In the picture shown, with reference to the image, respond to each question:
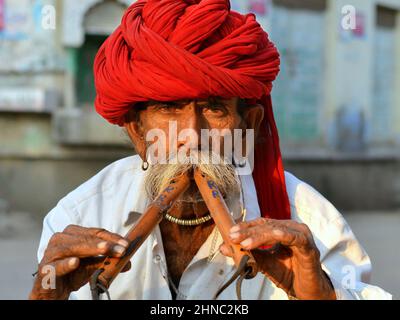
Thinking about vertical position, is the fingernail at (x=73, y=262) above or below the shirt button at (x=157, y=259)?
above

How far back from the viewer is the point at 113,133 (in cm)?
818

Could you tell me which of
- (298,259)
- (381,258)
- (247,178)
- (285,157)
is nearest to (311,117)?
(285,157)

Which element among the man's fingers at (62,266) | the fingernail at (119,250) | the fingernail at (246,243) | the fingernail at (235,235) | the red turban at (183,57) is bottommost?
the man's fingers at (62,266)

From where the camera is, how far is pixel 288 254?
6.50ft

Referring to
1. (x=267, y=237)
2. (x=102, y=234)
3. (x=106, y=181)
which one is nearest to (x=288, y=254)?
(x=267, y=237)

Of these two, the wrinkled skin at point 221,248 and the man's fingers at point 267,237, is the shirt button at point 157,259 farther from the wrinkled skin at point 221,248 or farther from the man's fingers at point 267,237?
the man's fingers at point 267,237

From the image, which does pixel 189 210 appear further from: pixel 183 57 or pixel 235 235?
pixel 235 235

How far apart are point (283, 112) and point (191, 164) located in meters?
7.56

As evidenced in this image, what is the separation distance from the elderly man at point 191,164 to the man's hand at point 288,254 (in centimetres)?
13

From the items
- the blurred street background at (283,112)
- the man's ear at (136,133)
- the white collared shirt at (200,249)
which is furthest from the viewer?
the blurred street background at (283,112)

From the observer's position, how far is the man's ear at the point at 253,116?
265 cm

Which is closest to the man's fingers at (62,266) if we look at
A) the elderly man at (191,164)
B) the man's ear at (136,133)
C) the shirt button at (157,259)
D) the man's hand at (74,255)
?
the man's hand at (74,255)

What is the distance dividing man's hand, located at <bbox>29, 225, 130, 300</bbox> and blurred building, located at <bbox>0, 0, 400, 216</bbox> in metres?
4.20
